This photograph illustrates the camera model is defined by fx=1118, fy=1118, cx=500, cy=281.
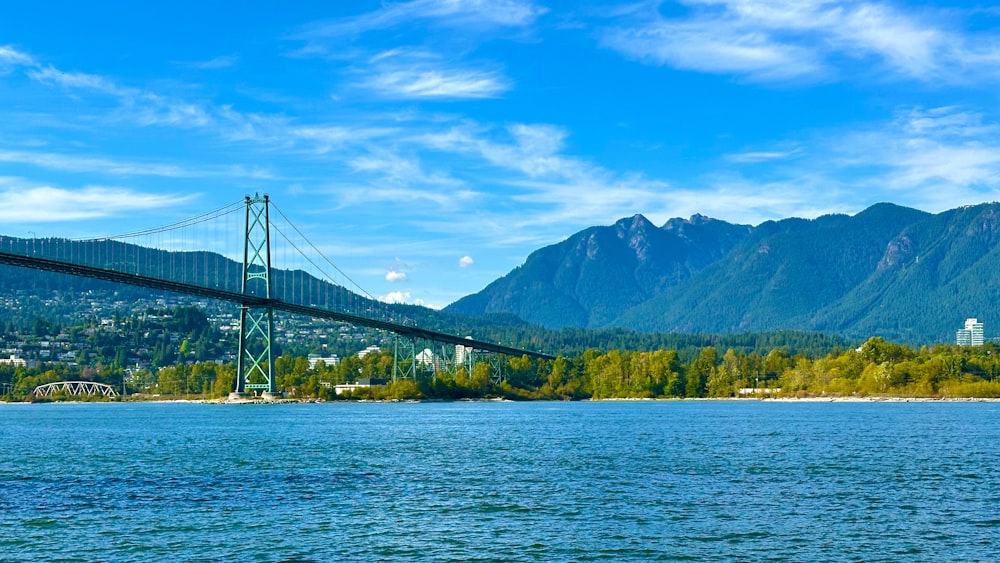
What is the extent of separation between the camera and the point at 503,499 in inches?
1172

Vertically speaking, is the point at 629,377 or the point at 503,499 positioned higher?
the point at 629,377

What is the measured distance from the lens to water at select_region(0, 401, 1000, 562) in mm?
22406

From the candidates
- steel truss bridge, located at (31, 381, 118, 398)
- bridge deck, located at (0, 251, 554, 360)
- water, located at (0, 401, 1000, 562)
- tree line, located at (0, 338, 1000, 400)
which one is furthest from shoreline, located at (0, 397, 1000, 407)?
water, located at (0, 401, 1000, 562)

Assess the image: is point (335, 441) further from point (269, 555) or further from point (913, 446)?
point (269, 555)

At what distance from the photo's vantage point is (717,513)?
26.6 meters

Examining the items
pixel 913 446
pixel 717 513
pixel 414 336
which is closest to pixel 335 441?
pixel 913 446

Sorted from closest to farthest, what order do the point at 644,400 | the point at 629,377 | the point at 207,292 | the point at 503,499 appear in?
the point at 503,499, the point at 207,292, the point at 644,400, the point at 629,377

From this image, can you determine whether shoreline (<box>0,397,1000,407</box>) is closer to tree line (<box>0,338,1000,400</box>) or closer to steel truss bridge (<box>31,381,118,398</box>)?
tree line (<box>0,338,1000,400</box>)

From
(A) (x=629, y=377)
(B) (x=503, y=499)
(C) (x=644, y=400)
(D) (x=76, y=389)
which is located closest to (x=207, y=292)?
(B) (x=503, y=499)

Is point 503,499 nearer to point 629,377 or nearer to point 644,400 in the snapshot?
point 644,400

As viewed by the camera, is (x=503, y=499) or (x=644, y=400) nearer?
(x=503, y=499)

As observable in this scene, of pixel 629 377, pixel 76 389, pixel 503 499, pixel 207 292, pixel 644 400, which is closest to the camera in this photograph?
A: pixel 503 499

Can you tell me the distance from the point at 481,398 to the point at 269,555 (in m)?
121

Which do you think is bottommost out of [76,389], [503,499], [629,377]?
[503,499]
